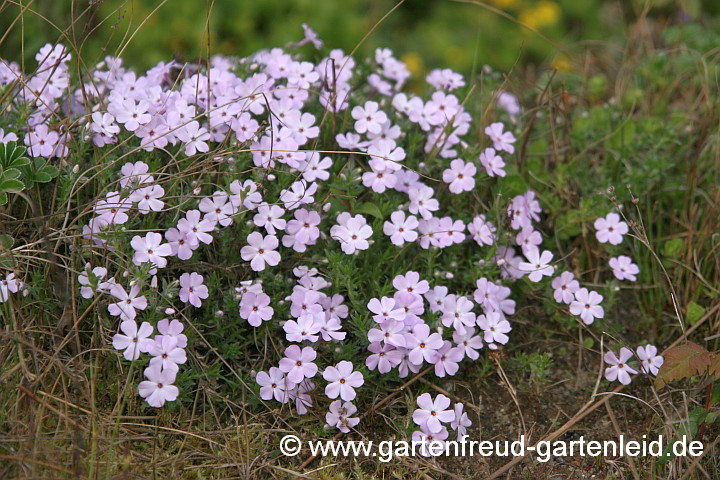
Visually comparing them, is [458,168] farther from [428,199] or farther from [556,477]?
[556,477]

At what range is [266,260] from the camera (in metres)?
2.95

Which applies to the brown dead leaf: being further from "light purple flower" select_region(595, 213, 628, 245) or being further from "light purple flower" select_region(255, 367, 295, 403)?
"light purple flower" select_region(255, 367, 295, 403)

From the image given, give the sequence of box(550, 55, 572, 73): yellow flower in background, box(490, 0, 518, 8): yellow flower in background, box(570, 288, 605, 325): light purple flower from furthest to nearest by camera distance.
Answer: box(490, 0, 518, 8): yellow flower in background
box(550, 55, 572, 73): yellow flower in background
box(570, 288, 605, 325): light purple flower

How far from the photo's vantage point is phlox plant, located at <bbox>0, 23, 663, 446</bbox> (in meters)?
2.85

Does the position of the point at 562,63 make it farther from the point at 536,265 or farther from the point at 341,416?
the point at 341,416

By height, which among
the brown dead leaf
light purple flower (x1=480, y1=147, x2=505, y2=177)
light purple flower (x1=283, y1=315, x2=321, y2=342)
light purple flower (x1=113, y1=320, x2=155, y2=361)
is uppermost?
light purple flower (x1=480, y1=147, x2=505, y2=177)

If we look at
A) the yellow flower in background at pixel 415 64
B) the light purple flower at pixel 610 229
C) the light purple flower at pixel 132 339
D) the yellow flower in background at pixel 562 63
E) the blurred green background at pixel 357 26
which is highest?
the blurred green background at pixel 357 26

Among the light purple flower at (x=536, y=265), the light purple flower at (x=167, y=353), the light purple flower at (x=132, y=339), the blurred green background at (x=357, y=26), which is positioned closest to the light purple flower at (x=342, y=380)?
the light purple flower at (x=167, y=353)

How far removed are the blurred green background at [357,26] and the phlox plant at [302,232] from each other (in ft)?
7.98

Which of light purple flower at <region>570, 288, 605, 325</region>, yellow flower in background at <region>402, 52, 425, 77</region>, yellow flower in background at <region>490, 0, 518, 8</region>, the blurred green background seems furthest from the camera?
yellow flower in background at <region>490, 0, 518, 8</region>

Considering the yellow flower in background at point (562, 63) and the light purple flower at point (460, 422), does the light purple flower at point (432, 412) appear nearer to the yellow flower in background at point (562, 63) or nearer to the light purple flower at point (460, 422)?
the light purple flower at point (460, 422)

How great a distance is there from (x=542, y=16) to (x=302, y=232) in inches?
181

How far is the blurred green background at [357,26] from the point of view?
601cm

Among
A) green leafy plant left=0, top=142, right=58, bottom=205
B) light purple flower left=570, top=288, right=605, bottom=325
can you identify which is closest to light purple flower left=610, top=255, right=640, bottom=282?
light purple flower left=570, top=288, right=605, bottom=325
